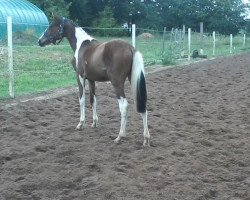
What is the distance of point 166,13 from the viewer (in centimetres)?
5531

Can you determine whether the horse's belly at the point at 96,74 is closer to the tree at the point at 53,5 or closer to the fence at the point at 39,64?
the fence at the point at 39,64

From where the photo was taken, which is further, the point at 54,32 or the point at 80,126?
the point at 54,32

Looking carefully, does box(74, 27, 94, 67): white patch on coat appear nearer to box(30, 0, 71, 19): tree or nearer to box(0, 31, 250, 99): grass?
box(0, 31, 250, 99): grass

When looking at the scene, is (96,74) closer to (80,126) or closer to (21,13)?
(80,126)

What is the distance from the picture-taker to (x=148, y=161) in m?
4.96

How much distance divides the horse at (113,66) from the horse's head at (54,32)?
0.07 meters

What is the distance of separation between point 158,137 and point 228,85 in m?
6.41

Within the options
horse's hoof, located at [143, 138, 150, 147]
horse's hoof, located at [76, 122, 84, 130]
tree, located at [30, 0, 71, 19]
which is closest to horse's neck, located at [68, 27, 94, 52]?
horse's hoof, located at [76, 122, 84, 130]

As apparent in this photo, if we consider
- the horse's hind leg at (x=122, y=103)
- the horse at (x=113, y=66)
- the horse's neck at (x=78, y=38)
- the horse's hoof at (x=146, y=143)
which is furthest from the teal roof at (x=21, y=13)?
the horse's hoof at (x=146, y=143)

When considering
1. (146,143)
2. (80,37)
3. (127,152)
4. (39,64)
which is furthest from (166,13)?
(127,152)

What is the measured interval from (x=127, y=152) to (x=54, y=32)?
115 inches

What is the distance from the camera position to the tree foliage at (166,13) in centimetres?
4719

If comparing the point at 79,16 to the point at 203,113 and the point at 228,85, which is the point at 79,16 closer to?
the point at 228,85

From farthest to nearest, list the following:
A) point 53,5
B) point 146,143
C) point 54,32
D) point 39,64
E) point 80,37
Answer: point 53,5, point 39,64, point 54,32, point 80,37, point 146,143
